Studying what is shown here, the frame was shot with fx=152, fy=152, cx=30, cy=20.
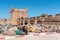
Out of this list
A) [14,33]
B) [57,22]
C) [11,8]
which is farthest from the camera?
[11,8]

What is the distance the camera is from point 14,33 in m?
14.2

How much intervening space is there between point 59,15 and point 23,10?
30930 millimetres

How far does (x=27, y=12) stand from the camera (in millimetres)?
54031

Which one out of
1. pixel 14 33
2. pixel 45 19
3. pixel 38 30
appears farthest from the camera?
pixel 45 19

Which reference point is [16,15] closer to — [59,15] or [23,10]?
[23,10]

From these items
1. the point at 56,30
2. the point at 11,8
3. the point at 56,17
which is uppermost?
the point at 11,8

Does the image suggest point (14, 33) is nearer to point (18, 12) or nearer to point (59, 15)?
point (59, 15)

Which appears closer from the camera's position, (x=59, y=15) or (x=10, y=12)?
(x=59, y=15)

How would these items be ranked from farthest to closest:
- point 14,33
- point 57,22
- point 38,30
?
point 57,22, point 38,30, point 14,33

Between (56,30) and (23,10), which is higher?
(23,10)

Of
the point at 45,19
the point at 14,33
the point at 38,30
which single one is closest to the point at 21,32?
the point at 14,33

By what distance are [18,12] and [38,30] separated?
1407 inches

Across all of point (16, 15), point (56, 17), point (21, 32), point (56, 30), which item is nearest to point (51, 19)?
point (56, 17)

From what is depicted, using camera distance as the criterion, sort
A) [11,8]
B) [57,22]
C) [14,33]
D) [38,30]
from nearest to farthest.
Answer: [14,33]
[38,30]
[57,22]
[11,8]
